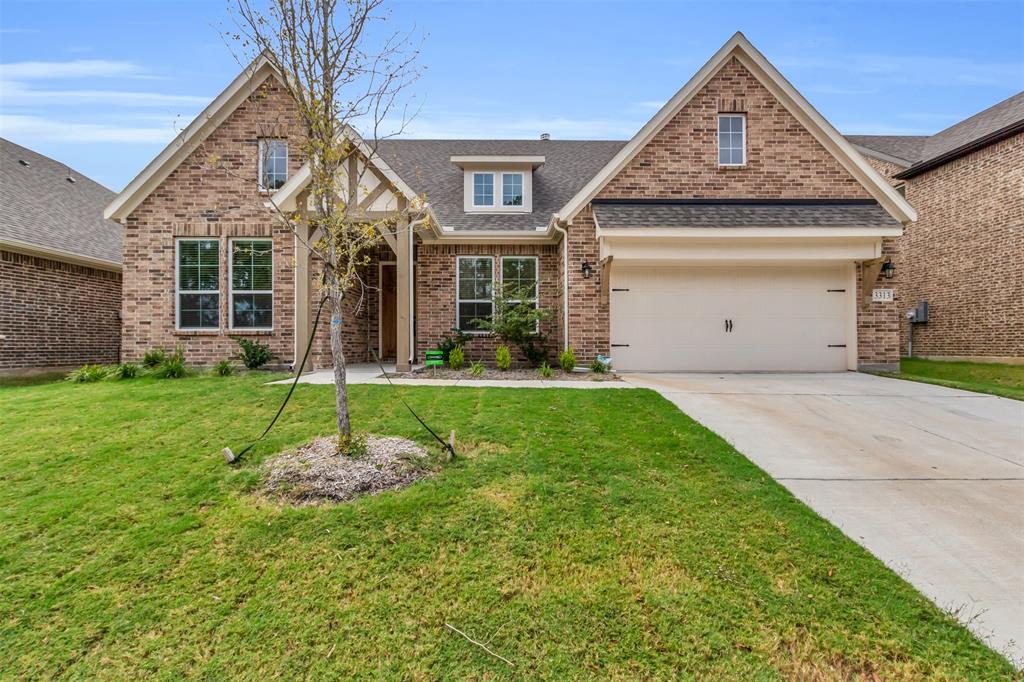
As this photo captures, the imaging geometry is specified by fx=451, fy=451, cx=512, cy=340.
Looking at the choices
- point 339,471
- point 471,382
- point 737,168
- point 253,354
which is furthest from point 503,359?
point 737,168

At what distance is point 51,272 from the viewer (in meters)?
11.1

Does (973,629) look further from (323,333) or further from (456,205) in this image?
(456,205)

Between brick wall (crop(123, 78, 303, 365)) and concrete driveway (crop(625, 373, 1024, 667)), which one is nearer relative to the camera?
concrete driveway (crop(625, 373, 1024, 667))

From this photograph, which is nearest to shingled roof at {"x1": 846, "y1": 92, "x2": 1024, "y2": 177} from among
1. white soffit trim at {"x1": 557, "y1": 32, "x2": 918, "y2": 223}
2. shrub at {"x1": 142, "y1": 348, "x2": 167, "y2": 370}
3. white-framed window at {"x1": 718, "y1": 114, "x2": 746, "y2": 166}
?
white soffit trim at {"x1": 557, "y1": 32, "x2": 918, "y2": 223}

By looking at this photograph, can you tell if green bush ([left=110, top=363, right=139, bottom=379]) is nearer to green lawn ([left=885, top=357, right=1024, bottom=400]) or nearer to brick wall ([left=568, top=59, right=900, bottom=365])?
brick wall ([left=568, top=59, right=900, bottom=365])

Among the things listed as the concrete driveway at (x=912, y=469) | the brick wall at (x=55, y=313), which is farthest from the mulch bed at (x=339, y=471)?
the brick wall at (x=55, y=313)

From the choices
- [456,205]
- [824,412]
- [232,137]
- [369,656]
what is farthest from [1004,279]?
[232,137]

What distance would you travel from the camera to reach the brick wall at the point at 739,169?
10031 mm

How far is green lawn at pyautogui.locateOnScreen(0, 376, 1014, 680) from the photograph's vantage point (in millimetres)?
2154

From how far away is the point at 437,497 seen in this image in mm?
3543

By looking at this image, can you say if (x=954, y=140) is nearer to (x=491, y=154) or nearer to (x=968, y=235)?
(x=968, y=235)

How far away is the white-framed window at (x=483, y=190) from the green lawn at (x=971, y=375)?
10011mm

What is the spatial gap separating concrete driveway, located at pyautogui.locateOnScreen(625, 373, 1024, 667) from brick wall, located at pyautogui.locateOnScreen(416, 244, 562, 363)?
446cm

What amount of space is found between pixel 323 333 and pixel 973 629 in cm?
1043
